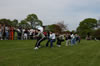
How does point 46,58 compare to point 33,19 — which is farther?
point 33,19

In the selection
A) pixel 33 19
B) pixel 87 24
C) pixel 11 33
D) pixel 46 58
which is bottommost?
pixel 46 58

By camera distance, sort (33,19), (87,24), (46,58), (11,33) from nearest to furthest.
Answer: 1. (46,58)
2. (11,33)
3. (33,19)
4. (87,24)

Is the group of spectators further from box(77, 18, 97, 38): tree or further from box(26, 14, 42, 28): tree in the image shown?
box(77, 18, 97, 38): tree

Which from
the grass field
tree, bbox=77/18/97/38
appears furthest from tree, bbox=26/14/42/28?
the grass field

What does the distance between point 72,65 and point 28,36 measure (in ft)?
60.0

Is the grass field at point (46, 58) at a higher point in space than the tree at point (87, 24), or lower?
lower

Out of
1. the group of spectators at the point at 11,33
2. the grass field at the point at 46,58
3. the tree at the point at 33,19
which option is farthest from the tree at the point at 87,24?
the grass field at the point at 46,58

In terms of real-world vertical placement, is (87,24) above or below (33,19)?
below

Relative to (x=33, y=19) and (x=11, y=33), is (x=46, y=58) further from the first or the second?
(x=33, y=19)

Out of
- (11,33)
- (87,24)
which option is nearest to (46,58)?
(11,33)

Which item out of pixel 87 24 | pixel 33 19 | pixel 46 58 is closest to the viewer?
pixel 46 58

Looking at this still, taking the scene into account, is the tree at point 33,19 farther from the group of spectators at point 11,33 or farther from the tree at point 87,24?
the group of spectators at point 11,33

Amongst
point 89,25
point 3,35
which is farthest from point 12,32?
point 89,25

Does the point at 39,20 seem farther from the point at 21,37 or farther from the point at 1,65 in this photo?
the point at 1,65
